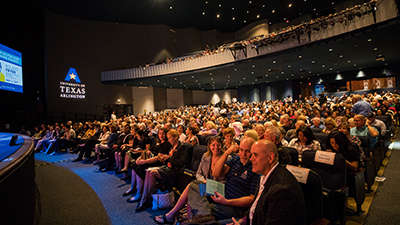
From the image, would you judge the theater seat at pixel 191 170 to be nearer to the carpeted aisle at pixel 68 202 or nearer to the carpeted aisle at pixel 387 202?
the carpeted aisle at pixel 68 202

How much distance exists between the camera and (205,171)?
250cm

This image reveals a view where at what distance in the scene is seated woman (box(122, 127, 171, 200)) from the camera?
322cm

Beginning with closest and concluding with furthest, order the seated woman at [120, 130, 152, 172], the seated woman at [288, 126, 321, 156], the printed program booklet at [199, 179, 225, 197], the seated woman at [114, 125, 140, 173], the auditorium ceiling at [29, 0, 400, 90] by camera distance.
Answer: the printed program booklet at [199, 179, 225, 197] < the seated woman at [288, 126, 321, 156] < the seated woman at [120, 130, 152, 172] < the seated woman at [114, 125, 140, 173] < the auditorium ceiling at [29, 0, 400, 90]

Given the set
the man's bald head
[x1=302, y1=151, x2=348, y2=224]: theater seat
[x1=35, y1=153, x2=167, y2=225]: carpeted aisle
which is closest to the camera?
the man's bald head

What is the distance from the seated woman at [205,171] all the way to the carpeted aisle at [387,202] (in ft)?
5.86

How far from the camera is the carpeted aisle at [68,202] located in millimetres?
2662

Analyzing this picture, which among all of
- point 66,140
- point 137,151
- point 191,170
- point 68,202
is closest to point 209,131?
point 137,151

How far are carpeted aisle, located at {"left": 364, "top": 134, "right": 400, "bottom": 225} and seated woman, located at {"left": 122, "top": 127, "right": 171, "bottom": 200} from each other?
284 centimetres

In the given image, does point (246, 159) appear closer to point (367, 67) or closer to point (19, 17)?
point (19, 17)

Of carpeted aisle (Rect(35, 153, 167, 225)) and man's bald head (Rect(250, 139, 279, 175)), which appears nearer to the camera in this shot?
man's bald head (Rect(250, 139, 279, 175))

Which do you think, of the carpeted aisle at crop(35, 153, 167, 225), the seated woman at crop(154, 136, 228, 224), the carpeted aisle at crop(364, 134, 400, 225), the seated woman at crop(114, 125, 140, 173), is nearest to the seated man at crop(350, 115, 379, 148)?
the carpeted aisle at crop(364, 134, 400, 225)

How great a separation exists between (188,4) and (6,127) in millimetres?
15801

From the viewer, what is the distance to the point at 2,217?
4.44ft

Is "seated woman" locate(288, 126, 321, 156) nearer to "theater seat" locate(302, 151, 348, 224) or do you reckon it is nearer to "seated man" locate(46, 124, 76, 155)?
"theater seat" locate(302, 151, 348, 224)
